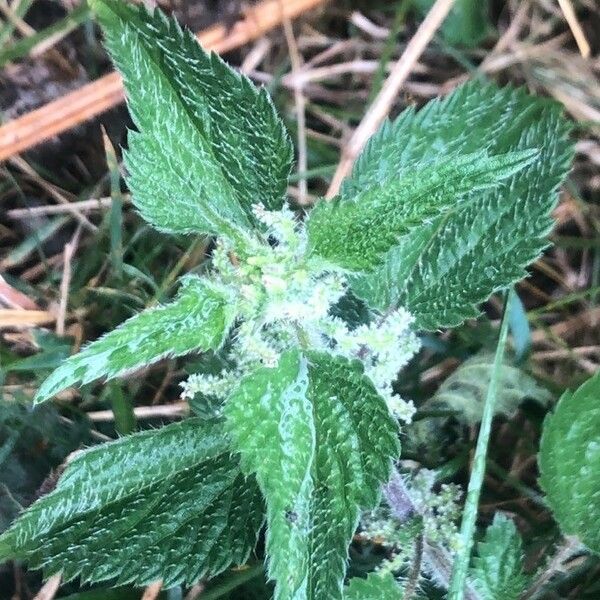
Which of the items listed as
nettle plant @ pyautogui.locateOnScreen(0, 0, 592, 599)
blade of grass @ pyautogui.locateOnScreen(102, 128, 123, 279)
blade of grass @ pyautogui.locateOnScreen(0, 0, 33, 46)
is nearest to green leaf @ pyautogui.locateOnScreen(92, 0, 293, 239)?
nettle plant @ pyautogui.locateOnScreen(0, 0, 592, 599)

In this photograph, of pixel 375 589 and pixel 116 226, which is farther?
pixel 116 226

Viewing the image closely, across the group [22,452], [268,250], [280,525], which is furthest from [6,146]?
[280,525]

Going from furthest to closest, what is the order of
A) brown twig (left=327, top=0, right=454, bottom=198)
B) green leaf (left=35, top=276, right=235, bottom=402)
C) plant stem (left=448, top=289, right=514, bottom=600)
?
brown twig (left=327, top=0, right=454, bottom=198), plant stem (left=448, top=289, right=514, bottom=600), green leaf (left=35, top=276, right=235, bottom=402)

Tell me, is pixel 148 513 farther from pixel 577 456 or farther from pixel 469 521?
pixel 577 456

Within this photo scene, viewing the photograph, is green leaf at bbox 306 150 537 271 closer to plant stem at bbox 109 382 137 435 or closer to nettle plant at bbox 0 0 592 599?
nettle plant at bbox 0 0 592 599

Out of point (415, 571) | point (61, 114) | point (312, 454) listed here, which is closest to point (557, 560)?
point (415, 571)

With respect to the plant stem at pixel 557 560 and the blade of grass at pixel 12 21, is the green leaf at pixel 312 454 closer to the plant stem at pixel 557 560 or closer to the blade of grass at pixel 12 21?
the plant stem at pixel 557 560
